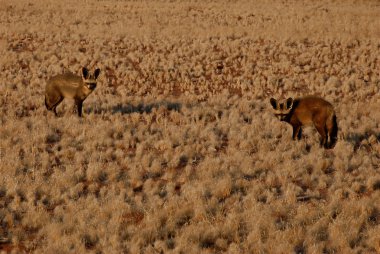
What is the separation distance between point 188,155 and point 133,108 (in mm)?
5338

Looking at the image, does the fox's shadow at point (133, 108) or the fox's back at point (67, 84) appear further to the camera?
the fox's shadow at point (133, 108)

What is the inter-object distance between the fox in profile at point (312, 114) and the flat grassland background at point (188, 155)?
21.6 inches

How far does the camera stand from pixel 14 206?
8484 mm

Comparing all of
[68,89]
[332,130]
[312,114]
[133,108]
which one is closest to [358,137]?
[332,130]

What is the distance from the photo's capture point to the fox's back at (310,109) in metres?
11.4

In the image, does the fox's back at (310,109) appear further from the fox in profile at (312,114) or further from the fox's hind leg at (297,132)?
the fox's hind leg at (297,132)

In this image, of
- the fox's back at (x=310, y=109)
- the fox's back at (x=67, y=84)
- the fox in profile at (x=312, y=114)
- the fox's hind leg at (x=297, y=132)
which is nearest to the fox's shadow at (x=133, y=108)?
the fox's back at (x=67, y=84)

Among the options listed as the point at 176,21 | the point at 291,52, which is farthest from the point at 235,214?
the point at 176,21

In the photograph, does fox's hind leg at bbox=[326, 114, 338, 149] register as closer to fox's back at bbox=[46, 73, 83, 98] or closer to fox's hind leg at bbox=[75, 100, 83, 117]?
fox's back at bbox=[46, 73, 83, 98]

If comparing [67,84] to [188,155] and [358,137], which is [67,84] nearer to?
[188,155]

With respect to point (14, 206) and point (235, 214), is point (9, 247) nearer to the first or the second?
point (14, 206)

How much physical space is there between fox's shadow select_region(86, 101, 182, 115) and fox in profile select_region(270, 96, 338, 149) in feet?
17.1

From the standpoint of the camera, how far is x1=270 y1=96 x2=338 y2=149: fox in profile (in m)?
11.4

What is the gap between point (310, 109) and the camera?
11523 mm
